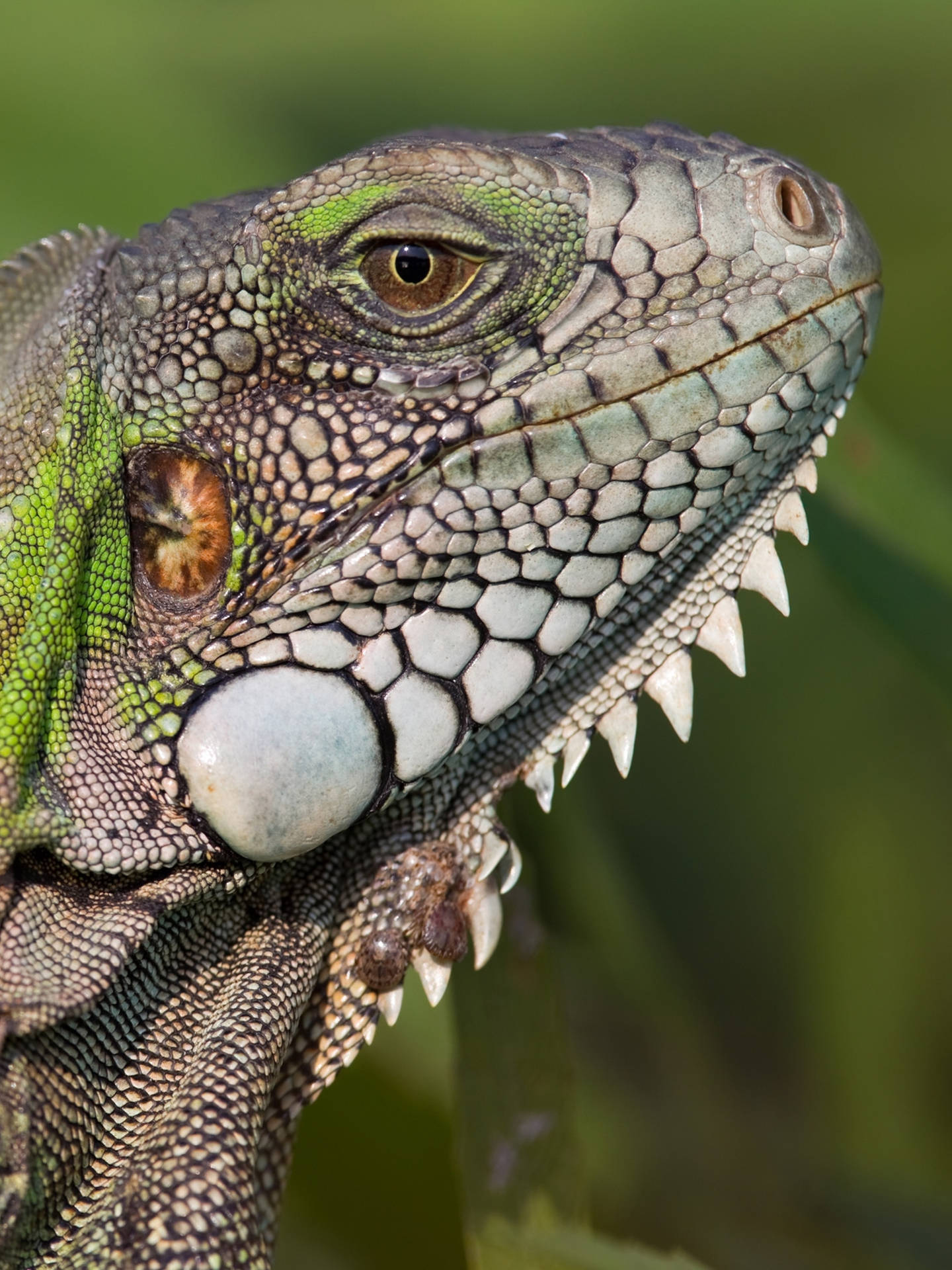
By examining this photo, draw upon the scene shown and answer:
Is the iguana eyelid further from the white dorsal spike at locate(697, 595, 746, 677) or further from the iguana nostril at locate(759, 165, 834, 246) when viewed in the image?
the white dorsal spike at locate(697, 595, 746, 677)

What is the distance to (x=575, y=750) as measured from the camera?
6.47 feet

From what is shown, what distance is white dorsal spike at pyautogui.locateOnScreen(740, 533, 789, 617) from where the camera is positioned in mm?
1882

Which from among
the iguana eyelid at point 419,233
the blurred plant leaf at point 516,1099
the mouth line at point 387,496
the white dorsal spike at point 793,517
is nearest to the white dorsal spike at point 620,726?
the white dorsal spike at point 793,517

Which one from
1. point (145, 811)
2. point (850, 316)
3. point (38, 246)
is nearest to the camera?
point (145, 811)

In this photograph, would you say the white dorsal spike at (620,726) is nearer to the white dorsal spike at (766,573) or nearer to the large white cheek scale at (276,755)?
the white dorsal spike at (766,573)

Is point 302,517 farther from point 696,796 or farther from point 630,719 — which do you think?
point 696,796

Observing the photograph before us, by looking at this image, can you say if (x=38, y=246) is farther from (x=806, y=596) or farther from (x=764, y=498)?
(x=806, y=596)

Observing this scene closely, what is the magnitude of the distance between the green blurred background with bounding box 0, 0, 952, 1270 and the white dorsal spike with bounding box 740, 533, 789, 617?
0.53 m

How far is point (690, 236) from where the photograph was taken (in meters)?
1.78

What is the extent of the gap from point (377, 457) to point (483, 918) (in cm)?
78

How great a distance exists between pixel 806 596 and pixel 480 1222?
6.82ft

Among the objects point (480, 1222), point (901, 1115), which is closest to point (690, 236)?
point (480, 1222)

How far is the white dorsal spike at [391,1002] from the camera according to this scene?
195cm

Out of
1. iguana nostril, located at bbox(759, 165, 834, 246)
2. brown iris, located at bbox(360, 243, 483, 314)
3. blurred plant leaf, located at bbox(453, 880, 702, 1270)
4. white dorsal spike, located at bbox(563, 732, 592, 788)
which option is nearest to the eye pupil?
brown iris, located at bbox(360, 243, 483, 314)
